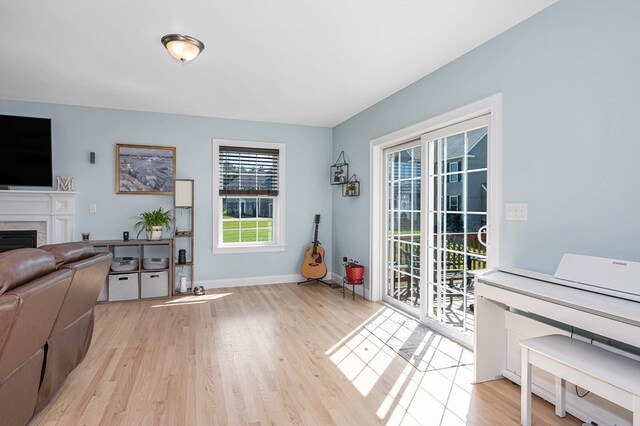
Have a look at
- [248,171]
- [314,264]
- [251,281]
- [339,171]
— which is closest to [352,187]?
[339,171]

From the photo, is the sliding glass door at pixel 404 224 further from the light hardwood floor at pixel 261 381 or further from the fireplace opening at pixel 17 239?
the fireplace opening at pixel 17 239

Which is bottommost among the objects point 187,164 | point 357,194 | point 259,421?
point 259,421

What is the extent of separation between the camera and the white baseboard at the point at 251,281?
524cm

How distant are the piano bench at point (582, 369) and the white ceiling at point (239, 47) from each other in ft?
6.81

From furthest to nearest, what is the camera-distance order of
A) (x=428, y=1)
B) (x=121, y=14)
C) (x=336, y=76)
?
(x=336, y=76), (x=121, y=14), (x=428, y=1)

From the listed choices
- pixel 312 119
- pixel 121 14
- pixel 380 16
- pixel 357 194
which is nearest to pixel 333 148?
pixel 312 119

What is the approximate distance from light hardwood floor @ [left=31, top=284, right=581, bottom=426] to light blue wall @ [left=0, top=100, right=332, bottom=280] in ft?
5.09

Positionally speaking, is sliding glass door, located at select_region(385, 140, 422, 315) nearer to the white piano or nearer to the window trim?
the white piano

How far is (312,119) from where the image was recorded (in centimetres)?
534

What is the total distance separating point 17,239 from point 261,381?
3853mm

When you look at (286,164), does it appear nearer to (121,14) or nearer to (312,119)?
(312,119)

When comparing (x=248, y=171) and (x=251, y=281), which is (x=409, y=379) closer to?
(x=251, y=281)

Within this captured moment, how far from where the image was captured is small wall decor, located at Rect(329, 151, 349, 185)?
5.33 m

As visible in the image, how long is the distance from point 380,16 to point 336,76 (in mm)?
1145
